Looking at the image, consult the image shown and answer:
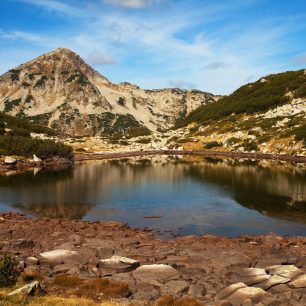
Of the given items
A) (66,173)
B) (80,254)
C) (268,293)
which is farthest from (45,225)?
(66,173)

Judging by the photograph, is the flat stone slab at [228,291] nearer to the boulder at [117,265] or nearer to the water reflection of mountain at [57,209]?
the boulder at [117,265]

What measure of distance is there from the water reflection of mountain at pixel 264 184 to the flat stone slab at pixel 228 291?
30.9 m

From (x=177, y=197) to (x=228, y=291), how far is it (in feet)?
166

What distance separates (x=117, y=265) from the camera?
118 ft

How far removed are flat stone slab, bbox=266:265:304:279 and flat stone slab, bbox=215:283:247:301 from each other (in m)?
3.83

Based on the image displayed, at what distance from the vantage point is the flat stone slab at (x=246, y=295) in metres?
28.6

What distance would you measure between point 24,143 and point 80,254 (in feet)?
393

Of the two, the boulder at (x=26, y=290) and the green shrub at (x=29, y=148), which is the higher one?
the green shrub at (x=29, y=148)

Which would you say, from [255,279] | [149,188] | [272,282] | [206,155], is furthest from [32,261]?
[206,155]

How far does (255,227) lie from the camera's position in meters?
55.3

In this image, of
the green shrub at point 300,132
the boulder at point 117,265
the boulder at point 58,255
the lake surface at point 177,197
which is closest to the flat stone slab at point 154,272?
the boulder at point 117,265

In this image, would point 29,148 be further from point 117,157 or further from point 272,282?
point 272,282

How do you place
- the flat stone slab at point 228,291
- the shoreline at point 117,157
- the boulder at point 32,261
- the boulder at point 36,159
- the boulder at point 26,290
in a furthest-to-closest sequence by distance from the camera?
the boulder at point 36,159 < the shoreline at point 117,157 < the boulder at point 32,261 < the flat stone slab at point 228,291 < the boulder at point 26,290

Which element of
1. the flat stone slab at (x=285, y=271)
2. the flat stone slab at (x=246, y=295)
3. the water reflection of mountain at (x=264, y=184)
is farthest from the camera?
the water reflection of mountain at (x=264, y=184)
